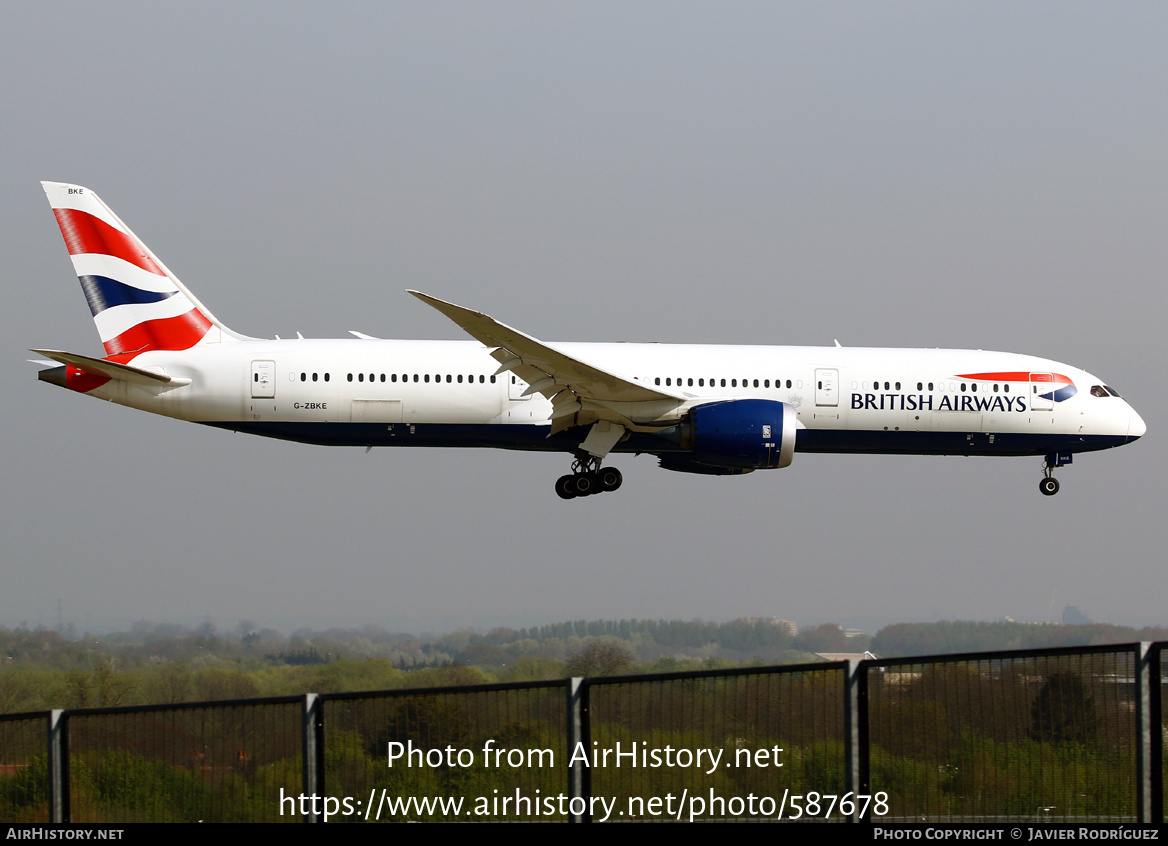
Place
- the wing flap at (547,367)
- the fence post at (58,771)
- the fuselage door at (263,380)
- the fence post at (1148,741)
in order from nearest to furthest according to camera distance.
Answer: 1. the fence post at (1148,741)
2. the fence post at (58,771)
3. the wing flap at (547,367)
4. the fuselage door at (263,380)

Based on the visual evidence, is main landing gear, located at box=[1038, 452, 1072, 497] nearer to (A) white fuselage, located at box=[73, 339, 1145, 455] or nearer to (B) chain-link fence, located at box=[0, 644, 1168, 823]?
(A) white fuselage, located at box=[73, 339, 1145, 455]

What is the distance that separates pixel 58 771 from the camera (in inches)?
346

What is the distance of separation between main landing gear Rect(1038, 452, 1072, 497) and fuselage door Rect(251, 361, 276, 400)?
18.3 m

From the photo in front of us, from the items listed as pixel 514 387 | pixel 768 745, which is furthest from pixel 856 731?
pixel 514 387

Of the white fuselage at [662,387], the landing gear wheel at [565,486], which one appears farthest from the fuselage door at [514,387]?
the landing gear wheel at [565,486]

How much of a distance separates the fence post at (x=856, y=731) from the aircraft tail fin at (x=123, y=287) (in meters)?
21.8

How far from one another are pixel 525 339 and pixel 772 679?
50.3 ft

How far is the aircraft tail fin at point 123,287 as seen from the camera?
26500 mm

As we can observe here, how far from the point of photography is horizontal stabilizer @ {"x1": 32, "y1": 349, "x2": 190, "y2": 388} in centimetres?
2380

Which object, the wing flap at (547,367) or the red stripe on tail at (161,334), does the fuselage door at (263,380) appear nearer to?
the red stripe on tail at (161,334)

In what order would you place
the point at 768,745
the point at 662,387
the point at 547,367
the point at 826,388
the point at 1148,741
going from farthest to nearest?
the point at 826,388, the point at 662,387, the point at 547,367, the point at 768,745, the point at 1148,741

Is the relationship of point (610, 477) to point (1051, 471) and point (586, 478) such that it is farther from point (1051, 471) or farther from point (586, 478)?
point (1051, 471)

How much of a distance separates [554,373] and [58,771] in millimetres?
15789
